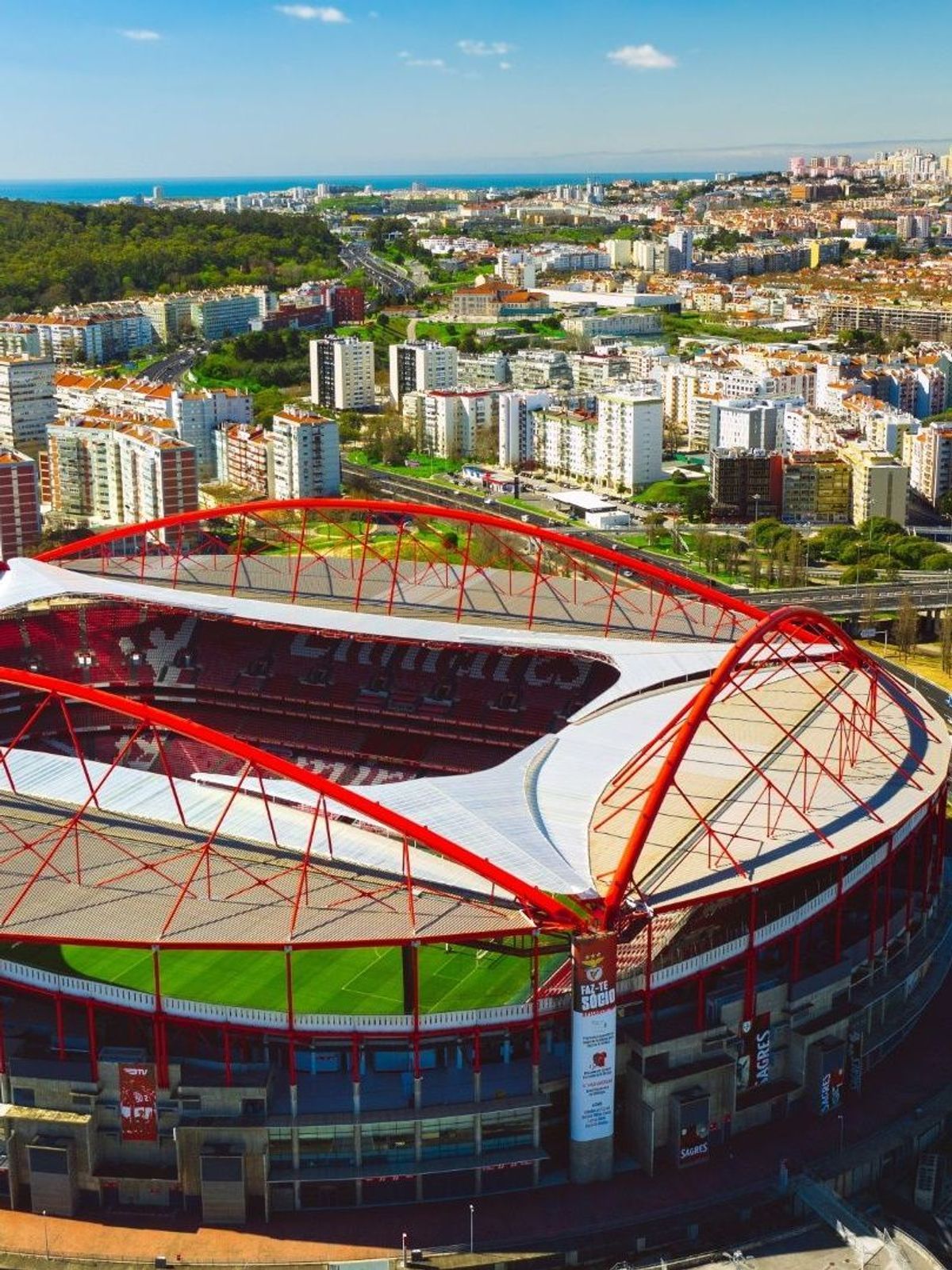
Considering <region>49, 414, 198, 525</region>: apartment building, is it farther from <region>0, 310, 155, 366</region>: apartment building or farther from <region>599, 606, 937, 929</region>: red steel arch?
<region>599, 606, 937, 929</region>: red steel arch

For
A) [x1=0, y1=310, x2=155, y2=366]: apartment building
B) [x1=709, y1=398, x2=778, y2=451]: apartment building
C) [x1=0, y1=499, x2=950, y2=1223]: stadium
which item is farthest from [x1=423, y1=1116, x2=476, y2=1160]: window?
[x1=0, y1=310, x2=155, y2=366]: apartment building

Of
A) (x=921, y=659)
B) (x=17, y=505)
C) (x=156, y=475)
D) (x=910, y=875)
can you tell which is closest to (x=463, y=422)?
(x=156, y=475)

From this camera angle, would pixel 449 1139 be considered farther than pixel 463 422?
No

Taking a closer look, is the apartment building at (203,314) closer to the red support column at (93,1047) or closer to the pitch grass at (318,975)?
the pitch grass at (318,975)

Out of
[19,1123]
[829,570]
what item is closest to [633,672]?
[19,1123]

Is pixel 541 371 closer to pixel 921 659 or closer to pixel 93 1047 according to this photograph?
pixel 921 659

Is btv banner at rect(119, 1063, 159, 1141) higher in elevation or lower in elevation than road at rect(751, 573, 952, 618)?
lower
